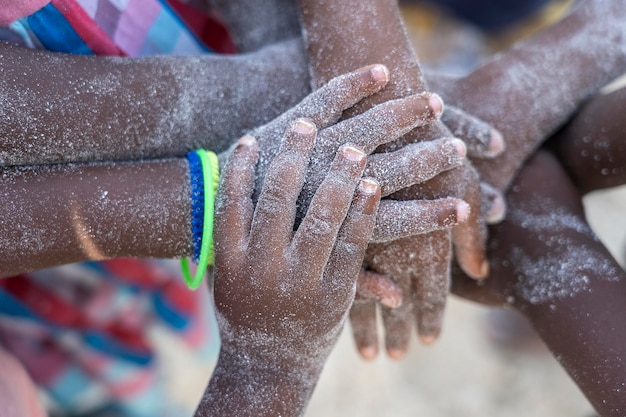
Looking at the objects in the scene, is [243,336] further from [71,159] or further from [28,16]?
[28,16]

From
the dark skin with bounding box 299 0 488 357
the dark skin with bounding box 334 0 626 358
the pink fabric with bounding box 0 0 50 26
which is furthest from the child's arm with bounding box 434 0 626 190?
the pink fabric with bounding box 0 0 50 26

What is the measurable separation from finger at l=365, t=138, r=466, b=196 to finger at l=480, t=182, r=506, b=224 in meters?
0.12

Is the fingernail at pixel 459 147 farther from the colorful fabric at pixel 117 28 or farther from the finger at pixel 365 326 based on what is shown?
the colorful fabric at pixel 117 28

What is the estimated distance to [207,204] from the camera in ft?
2.43

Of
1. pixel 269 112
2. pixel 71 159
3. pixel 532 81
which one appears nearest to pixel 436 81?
pixel 532 81

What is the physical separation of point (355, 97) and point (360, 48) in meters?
0.08

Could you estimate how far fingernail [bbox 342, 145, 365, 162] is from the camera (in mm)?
691

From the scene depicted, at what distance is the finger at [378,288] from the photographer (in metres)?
0.79

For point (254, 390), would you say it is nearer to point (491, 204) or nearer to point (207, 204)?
point (207, 204)

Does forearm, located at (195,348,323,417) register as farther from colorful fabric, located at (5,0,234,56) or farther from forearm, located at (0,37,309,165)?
colorful fabric, located at (5,0,234,56)

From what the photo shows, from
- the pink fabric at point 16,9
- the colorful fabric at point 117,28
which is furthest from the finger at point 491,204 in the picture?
the pink fabric at point 16,9

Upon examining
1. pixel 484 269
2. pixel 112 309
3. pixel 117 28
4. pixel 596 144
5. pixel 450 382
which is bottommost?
pixel 450 382

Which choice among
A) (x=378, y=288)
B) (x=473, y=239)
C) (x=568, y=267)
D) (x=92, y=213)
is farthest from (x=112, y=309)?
(x=568, y=267)

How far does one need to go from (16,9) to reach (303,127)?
350 mm
